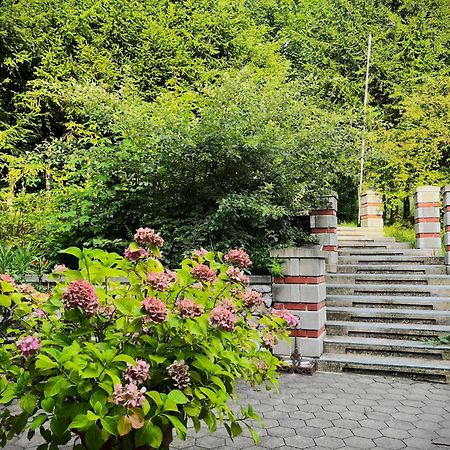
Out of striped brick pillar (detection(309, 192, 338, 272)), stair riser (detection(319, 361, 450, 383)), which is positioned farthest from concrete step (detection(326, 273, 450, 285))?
stair riser (detection(319, 361, 450, 383))

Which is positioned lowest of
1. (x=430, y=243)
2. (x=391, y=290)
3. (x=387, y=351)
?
(x=387, y=351)

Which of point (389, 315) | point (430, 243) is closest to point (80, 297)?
point (389, 315)

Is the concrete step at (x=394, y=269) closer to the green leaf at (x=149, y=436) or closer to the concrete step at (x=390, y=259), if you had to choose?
the concrete step at (x=390, y=259)

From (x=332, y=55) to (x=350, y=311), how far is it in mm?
13485

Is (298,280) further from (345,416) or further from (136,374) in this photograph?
(136,374)

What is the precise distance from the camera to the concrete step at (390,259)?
6.84 meters

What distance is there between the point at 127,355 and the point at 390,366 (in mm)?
3793

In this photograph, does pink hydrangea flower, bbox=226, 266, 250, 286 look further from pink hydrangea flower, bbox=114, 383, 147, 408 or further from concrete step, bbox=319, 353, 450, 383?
concrete step, bbox=319, 353, 450, 383

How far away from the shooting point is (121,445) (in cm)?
157

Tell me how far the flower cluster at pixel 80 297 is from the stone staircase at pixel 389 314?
380 cm

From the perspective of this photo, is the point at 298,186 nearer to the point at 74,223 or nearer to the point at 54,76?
the point at 74,223

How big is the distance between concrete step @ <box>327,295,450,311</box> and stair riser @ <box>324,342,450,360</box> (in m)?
0.97

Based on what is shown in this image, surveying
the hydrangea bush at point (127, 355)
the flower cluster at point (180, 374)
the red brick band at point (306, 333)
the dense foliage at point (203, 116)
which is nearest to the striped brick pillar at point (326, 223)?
the dense foliage at point (203, 116)

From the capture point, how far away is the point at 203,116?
5.52 metres
